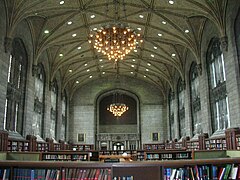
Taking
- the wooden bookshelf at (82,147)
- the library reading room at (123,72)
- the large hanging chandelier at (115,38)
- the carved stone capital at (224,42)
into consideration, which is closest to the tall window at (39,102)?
the library reading room at (123,72)

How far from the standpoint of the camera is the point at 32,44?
56.8 feet

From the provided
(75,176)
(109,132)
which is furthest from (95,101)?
(75,176)

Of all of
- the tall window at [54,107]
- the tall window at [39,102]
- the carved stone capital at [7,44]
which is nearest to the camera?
the carved stone capital at [7,44]

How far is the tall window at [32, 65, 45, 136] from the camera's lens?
18814mm

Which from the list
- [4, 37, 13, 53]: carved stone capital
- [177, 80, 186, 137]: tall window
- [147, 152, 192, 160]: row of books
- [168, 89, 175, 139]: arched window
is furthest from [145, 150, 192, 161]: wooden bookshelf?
[168, 89, 175, 139]: arched window

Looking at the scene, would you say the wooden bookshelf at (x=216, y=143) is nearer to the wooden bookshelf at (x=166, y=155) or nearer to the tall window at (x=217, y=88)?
the tall window at (x=217, y=88)

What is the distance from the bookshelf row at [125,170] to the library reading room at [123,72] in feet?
0.05

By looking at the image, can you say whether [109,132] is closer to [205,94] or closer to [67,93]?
[67,93]

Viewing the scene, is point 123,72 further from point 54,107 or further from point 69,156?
point 69,156

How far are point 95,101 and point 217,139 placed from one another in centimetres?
1812

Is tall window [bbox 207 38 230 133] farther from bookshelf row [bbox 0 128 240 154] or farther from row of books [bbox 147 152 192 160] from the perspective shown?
row of books [bbox 147 152 192 160]

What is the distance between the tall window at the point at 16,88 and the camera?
1447cm

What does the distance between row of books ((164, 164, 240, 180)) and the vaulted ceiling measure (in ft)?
36.5

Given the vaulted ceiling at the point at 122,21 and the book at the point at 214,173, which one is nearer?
the book at the point at 214,173
